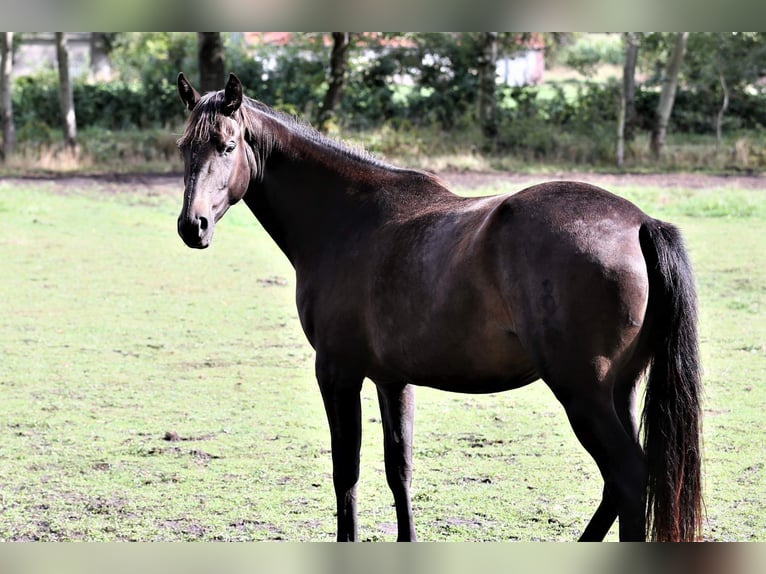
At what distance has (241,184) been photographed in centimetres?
388

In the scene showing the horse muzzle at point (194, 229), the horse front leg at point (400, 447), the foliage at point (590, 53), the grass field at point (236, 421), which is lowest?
the grass field at point (236, 421)

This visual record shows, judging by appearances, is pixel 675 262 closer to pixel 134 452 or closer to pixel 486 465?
pixel 486 465

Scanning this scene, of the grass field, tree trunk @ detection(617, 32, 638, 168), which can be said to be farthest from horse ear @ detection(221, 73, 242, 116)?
tree trunk @ detection(617, 32, 638, 168)

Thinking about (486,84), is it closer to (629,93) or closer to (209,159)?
(629,93)

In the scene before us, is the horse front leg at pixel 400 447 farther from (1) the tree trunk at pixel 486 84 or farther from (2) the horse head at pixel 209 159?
(1) the tree trunk at pixel 486 84

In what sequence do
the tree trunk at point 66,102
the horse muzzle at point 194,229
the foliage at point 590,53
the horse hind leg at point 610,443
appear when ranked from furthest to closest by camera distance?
the foliage at point 590,53 < the tree trunk at point 66,102 < the horse muzzle at point 194,229 < the horse hind leg at point 610,443

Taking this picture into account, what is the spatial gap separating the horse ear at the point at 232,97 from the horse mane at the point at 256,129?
3cm

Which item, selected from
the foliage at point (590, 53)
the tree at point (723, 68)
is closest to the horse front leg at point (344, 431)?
the tree at point (723, 68)

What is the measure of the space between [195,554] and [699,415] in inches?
96.8

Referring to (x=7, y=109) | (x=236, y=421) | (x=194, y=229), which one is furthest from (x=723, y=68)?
(x=194, y=229)

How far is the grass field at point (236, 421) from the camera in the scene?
15.2 feet

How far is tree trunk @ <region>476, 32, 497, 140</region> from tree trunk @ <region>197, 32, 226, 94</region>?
680 centimetres

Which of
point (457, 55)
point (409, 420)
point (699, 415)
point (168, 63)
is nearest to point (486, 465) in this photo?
point (409, 420)

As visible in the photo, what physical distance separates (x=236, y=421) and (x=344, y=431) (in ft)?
8.74
